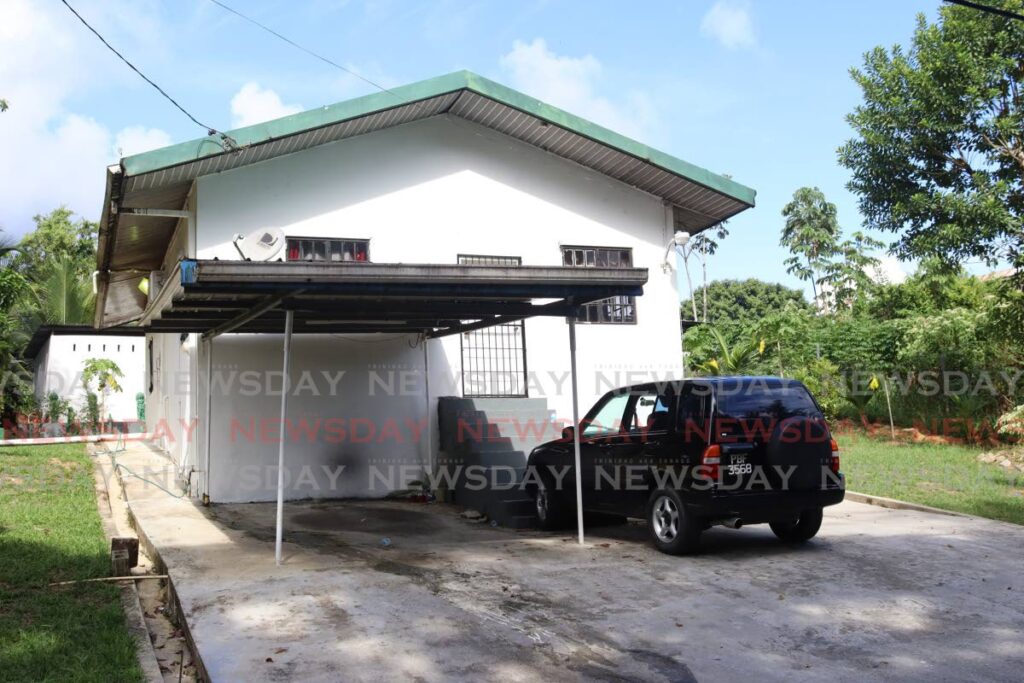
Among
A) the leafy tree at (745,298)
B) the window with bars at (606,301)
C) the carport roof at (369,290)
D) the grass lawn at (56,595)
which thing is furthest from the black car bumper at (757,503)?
the leafy tree at (745,298)

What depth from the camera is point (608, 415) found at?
31.1 ft

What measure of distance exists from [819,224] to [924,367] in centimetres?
2497

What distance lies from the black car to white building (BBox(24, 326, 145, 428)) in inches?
834

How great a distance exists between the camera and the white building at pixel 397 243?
11.4m

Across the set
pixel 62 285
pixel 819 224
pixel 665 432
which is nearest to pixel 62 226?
pixel 62 285

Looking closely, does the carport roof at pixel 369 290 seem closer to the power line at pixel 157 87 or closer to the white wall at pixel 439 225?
the white wall at pixel 439 225

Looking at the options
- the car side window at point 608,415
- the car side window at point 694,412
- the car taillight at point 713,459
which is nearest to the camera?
the car taillight at point 713,459

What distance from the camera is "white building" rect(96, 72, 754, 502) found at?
449 inches

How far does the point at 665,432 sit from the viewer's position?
8070 millimetres

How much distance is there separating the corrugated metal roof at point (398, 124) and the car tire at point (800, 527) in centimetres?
626

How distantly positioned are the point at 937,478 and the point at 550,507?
6765 mm

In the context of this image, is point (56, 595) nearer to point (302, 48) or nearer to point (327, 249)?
point (327, 249)

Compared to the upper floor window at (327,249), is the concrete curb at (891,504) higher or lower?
lower

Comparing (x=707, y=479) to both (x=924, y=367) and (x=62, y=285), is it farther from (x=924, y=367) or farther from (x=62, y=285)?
(x=62, y=285)
